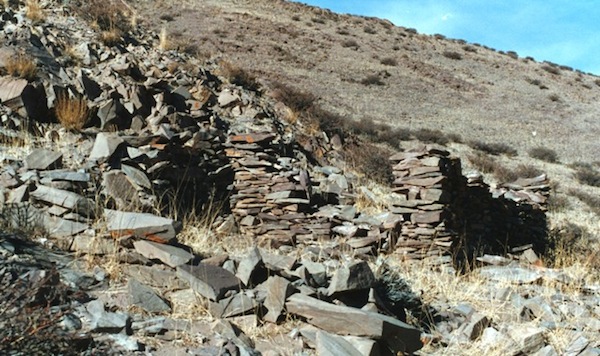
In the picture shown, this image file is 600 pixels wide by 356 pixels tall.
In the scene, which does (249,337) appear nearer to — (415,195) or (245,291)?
(245,291)

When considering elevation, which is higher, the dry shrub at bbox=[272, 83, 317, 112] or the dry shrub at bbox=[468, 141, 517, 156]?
the dry shrub at bbox=[272, 83, 317, 112]

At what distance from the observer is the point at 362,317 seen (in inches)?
159

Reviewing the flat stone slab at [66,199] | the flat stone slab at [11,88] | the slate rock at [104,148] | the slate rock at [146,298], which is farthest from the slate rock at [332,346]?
the flat stone slab at [11,88]

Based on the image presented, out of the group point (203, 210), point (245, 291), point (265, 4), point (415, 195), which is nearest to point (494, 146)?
point (415, 195)

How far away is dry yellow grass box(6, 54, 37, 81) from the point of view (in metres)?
8.23

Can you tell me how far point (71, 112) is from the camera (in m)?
Answer: 7.80

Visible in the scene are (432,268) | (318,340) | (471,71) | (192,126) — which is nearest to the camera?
(318,340)

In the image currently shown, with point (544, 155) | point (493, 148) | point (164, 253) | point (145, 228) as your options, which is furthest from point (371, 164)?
point (544, 155)

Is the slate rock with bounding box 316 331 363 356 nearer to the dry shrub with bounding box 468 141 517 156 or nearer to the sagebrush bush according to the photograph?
the dry shrub with bounding box 468 141 517 156

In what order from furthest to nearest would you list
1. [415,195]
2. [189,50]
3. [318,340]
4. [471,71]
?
[471,71], [189,50], [415,195], [318,340]

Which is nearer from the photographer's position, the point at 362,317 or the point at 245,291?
the point at 362,317

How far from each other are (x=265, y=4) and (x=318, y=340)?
34.5 meters

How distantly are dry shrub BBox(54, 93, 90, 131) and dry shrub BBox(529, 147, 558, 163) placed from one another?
1692 centimetres

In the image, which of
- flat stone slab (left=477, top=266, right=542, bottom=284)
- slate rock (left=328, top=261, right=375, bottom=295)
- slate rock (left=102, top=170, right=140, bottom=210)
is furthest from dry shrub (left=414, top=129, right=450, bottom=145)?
slate rock (left=328, top=261, right=375, bottom=295)
